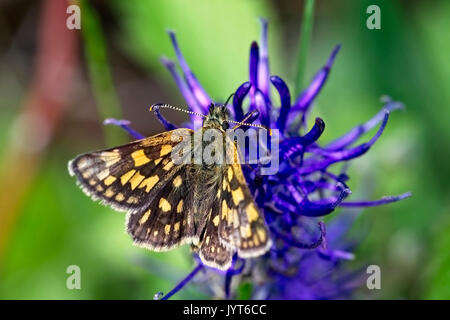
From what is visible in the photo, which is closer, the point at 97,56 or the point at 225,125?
the point at 225,125

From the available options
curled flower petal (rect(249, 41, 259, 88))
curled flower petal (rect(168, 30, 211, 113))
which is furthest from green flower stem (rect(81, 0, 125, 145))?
curled flower petal (rect(249, 41, 259, 88))

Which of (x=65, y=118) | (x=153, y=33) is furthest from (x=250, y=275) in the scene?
(x=65, y=118)

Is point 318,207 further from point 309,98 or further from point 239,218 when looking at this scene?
point 309,98

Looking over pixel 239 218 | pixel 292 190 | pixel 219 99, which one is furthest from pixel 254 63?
pixel 219 99

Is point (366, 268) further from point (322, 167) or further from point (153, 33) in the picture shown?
point (153, 33)

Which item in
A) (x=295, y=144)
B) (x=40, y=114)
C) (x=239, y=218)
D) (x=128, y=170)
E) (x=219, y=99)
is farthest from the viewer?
(x=40, y=114)

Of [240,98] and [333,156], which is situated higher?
[240,98]

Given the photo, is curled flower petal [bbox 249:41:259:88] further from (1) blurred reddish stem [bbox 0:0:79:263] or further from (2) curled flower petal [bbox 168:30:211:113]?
(1) blurred reddish stem [bbox 0:0:79:263]
